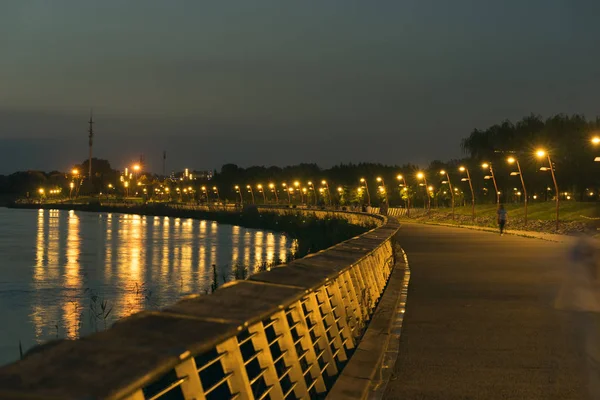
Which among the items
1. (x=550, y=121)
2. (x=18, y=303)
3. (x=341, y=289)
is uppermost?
(x=550, y=121)

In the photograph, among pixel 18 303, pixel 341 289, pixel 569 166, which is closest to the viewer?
pixel 341 289

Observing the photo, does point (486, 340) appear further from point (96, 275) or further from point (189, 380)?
point (96, 275)

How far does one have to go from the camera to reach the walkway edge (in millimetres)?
8477

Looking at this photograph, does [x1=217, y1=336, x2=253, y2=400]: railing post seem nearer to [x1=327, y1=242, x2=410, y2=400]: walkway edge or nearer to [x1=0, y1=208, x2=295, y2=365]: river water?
[x1=327, y1=242, x2=410, y2=400]: walkway edge

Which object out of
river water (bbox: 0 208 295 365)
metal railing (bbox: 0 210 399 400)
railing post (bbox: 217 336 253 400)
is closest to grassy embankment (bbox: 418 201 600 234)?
river water (bbox: 0 208 295 365)

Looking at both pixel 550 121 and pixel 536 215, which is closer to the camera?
pixel 536 215

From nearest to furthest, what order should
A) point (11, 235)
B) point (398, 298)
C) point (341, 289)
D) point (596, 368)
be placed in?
point (596, 368) → point (341, 289) → point (398, 298) → point (11, 235)

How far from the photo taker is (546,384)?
926 centimetres

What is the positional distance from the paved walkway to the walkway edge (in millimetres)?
145

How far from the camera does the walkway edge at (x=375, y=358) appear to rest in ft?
27.8

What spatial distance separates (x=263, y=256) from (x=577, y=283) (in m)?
36.1

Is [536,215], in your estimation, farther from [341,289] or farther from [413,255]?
[341,289]

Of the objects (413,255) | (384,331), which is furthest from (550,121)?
(384,331)

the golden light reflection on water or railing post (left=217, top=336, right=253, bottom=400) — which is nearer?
railing post (left=217, top=336, right=253, bottom=400)
